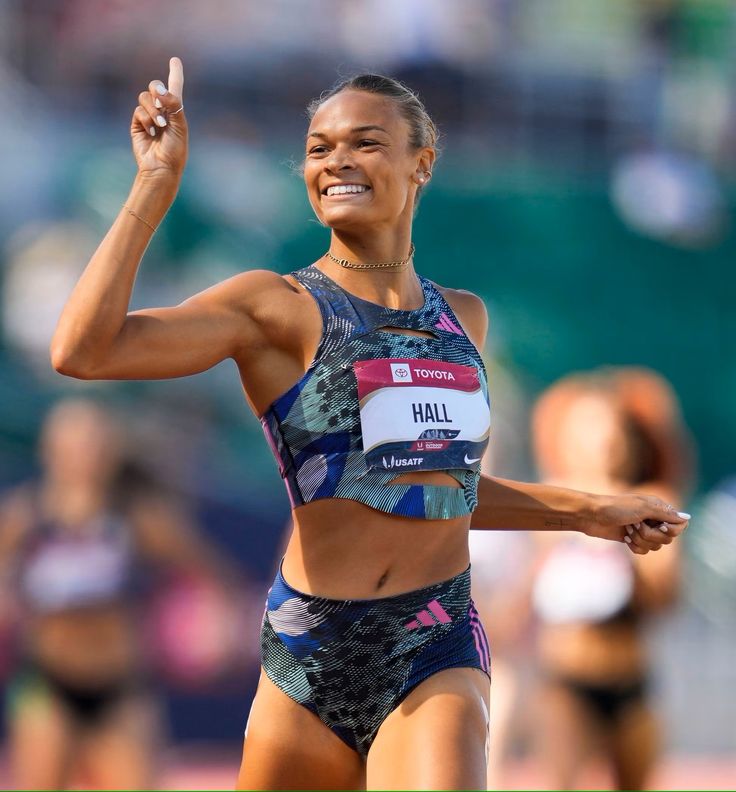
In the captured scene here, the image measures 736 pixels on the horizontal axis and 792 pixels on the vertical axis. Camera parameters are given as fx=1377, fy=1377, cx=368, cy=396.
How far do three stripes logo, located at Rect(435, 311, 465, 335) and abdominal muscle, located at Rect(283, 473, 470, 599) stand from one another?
36 cm

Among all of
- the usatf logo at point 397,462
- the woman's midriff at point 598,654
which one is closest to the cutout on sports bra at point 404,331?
the usatf logo at point 397,462

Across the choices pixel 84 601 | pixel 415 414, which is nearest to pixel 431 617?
pixel 415 414

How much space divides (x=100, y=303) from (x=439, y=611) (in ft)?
3.29

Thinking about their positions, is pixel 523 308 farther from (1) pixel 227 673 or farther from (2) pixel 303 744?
(2) pixel 303 744

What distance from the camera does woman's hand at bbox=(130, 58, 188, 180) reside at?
8.72 ft

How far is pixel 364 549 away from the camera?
2.93m

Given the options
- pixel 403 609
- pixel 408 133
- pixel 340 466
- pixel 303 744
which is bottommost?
pixel 303 744

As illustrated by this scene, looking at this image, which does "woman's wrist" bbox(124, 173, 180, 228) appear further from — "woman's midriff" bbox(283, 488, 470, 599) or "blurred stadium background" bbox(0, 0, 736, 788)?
"blurred stadium background" bbox(0, 0, 736, 788)

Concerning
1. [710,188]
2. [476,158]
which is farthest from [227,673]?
[710,188]

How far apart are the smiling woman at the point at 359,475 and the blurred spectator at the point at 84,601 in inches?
136

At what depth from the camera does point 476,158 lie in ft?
36.8

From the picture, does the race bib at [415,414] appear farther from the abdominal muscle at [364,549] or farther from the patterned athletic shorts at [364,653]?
the patterned athletic shorts at [364,653]

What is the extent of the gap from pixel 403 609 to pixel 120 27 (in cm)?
869

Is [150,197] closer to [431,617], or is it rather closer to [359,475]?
[359,475]
